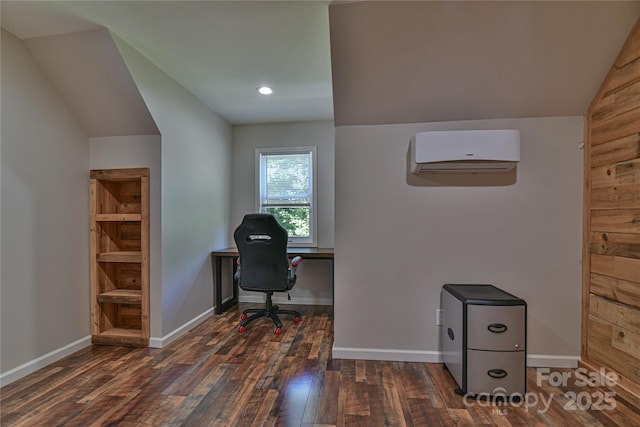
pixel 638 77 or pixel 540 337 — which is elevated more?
pixel 638 77

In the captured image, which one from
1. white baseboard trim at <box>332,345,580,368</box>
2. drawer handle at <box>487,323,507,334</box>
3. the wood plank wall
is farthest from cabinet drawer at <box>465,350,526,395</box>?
the wood plank wall

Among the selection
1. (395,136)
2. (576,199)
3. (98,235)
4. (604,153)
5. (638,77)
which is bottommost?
(98,235)

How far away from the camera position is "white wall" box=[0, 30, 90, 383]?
6.71 ft

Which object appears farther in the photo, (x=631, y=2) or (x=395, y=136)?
(x=395, y=136)

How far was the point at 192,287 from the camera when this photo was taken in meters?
3.10

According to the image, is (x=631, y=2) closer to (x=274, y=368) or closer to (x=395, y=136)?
(x=395, y=136)

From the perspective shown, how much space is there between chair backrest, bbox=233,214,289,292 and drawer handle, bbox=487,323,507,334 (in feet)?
5.78

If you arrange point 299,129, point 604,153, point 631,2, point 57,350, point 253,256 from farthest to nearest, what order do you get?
point 299,129 < point 253,256 < point 57,350 < point 604,153 < point 631,2

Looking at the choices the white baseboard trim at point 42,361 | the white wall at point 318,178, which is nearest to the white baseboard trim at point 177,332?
the white baseboard trim at point 42,361

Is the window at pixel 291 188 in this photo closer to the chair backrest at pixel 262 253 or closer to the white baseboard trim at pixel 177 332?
the chair backrest at pixel 262 253

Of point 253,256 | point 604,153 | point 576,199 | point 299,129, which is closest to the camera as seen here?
point 604,153

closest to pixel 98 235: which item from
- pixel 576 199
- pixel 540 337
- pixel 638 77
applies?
pixel 540 337

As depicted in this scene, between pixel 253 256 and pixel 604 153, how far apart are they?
9.27ft

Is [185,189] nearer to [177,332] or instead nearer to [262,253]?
[262,253]
